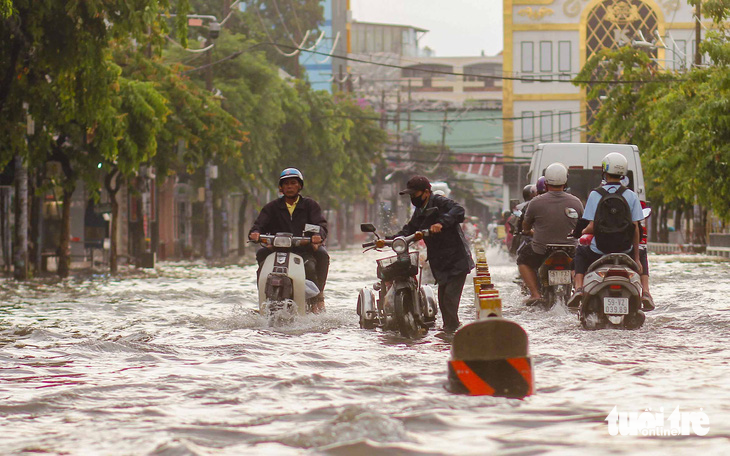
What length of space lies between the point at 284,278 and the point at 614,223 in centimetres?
332

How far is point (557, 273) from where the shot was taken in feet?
47.6

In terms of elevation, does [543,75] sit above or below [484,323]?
above

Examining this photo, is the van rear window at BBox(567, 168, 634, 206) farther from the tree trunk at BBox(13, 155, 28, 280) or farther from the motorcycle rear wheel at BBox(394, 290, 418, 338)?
the tree trunk at BBox(13, 155, 28, 280)

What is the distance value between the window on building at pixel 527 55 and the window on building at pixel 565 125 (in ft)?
11.2

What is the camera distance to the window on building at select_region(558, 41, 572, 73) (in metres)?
79.9

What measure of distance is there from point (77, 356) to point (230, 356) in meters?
1.37

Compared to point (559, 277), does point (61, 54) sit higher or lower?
higher

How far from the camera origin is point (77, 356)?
1086 cm

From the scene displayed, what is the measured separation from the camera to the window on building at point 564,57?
79938mm

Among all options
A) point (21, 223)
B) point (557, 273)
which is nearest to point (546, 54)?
point (21, 223)

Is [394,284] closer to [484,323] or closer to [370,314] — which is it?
[370,314]

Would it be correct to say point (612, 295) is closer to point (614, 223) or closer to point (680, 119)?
point (614, 223)

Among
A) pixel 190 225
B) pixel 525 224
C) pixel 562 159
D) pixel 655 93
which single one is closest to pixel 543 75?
pixel 190 225

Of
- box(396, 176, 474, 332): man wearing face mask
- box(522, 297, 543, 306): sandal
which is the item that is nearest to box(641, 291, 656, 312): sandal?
box(396, 176, 474, 332): man wearing face mask
